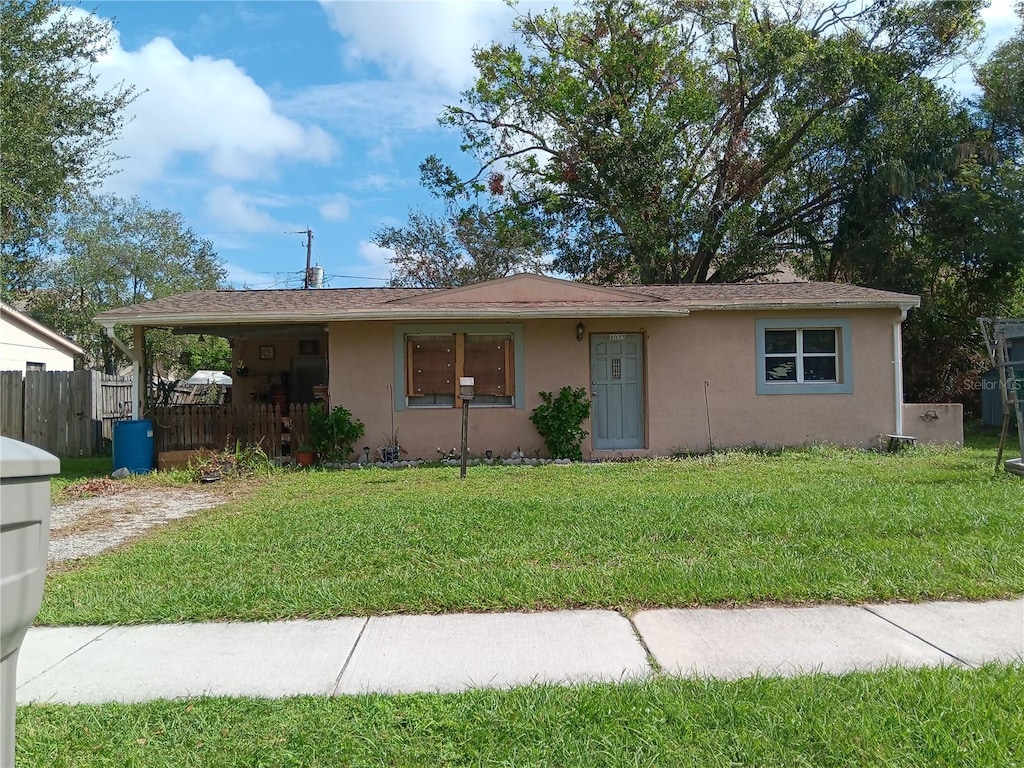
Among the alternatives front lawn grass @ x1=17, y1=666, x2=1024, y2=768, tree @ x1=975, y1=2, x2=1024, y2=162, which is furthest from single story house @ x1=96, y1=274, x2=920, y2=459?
tree @ x1=975, y1=2, x2=1024, y2=162

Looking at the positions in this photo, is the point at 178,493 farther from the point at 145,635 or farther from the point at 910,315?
the point at 910,315

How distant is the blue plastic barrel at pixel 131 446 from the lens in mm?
11359

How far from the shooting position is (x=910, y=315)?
1812cm

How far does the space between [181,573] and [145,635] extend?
1225 millimetres

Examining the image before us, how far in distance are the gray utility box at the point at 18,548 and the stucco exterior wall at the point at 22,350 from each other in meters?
16.1

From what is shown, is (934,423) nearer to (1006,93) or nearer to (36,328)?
(1006,93)

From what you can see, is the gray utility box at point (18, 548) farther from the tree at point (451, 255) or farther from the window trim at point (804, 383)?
the tree at point (451, 255)

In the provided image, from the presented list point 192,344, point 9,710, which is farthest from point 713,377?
point 192,344

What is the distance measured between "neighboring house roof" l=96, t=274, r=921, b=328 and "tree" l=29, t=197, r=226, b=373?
1065cm

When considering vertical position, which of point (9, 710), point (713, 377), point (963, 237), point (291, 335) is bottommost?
point (9, 710)

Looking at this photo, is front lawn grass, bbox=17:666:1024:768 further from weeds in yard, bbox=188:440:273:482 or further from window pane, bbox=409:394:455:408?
window pane, bbox=409:394:455:408

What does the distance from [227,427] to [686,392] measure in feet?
25.6

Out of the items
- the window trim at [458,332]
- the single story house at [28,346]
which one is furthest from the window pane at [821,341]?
the single story house at [28,346]

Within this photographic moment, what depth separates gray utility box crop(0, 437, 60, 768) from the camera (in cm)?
166
